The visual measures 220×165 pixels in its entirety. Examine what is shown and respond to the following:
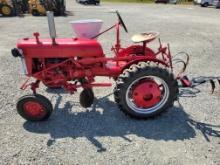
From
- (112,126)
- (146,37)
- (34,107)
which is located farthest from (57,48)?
(146,37)

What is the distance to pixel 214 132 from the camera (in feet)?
14.6

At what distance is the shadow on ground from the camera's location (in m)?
4.36

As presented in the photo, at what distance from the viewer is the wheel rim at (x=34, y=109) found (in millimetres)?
4527

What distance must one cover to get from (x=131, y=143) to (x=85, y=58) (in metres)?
1.38

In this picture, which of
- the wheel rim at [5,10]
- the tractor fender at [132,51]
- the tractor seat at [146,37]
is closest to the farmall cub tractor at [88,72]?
A: the tractor seat at [146,37]

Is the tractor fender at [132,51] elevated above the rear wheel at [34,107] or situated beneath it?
elevated above

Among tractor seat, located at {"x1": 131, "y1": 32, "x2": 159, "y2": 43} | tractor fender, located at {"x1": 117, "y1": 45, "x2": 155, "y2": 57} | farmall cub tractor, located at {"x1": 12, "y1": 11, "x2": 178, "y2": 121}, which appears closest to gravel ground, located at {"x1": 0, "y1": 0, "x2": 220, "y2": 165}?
farmall cub tractor, located at {"x1": 12, "y1": 11, "x2": 178, "y2": 121}

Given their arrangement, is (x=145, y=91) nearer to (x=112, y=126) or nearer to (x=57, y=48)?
(x=112, y=126)

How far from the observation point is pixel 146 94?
4.67 metres

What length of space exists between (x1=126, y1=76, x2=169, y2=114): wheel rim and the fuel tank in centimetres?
79

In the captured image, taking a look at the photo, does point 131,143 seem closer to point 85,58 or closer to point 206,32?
point 85,58

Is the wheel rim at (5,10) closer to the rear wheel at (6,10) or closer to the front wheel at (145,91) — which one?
the rear wheel at (6,10)

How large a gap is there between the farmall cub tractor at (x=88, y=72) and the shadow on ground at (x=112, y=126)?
0.16 metres

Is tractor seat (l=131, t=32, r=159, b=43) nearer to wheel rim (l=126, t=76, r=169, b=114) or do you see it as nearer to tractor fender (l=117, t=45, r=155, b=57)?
tractor fender (l=117, t=45, r=155, b=57)
